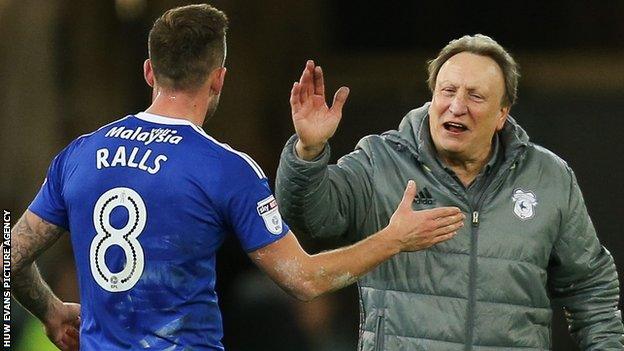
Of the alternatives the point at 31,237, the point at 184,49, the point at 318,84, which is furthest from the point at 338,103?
the point at 31,237

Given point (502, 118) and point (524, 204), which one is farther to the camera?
point (502, 118)

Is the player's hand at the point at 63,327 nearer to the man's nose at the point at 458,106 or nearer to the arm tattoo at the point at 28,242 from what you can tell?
the arm tattoo at the point at 28,242

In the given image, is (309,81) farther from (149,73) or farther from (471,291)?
(471,291)

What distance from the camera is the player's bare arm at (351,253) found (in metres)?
3.02

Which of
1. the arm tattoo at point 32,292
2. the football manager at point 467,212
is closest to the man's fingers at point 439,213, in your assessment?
the football manager at point 467,212

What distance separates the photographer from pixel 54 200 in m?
3.13

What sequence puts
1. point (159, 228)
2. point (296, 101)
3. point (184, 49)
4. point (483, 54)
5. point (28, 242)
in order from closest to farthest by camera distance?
point (159, 228)
point (184, 49)
point (28, 242)
point (296, 101)
point (483, 54)

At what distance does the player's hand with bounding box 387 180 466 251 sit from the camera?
3.14m

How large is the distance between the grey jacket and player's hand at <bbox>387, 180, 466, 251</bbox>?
27cm

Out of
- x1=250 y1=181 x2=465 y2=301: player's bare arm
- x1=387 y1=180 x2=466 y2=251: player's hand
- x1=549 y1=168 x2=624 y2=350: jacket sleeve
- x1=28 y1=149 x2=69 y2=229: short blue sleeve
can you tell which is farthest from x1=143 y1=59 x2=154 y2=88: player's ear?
x1=549 y1=168 x2=624 y2=350: jacket sleeve

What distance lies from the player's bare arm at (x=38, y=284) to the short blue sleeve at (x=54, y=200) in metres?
0.02

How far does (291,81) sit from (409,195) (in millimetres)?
2742

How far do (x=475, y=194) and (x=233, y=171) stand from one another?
853 mm

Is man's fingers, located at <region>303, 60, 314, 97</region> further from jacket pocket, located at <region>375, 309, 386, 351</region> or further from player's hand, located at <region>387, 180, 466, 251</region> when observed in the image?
jacket pocket, located at <region>375, 309, 386, 351</region>
